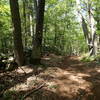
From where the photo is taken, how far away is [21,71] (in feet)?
24.7

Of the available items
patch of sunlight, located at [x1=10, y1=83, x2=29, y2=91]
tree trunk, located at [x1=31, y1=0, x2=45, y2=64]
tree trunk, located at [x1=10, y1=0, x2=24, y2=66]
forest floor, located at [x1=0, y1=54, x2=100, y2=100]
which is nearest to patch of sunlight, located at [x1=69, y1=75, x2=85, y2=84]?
forest floor, located at [x1=0, y1=54, x2=100, y2=100]

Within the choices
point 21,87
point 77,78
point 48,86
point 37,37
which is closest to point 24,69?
point 37,37

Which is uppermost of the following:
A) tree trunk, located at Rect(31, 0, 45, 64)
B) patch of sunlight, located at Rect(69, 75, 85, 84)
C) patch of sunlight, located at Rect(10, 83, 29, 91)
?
tree trunk, located at Rect(31, 0, 45, 64)

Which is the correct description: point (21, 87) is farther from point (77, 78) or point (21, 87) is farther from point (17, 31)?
point (17, 31)

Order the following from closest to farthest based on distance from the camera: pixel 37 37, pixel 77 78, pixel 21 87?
1. pixel 21 87
2. pixel 77 78
3. pixel 37 37

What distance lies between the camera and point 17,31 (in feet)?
25.6

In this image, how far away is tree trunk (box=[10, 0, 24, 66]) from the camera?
7512mm

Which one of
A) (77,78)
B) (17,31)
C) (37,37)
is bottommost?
(77,78)

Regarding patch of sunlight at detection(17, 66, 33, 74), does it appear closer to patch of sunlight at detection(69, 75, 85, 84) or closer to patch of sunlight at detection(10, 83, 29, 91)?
patch of sunlight at detection(10, 83, 29, 91)

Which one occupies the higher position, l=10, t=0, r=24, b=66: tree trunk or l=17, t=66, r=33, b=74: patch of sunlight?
l=10, t=0, r=24, b=66: tree trunk

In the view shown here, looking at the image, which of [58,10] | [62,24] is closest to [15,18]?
[58,10]

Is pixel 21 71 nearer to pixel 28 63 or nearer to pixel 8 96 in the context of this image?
pixel 28 63

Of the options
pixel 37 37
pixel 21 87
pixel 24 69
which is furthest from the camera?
pixel 37 37

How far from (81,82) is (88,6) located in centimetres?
881
